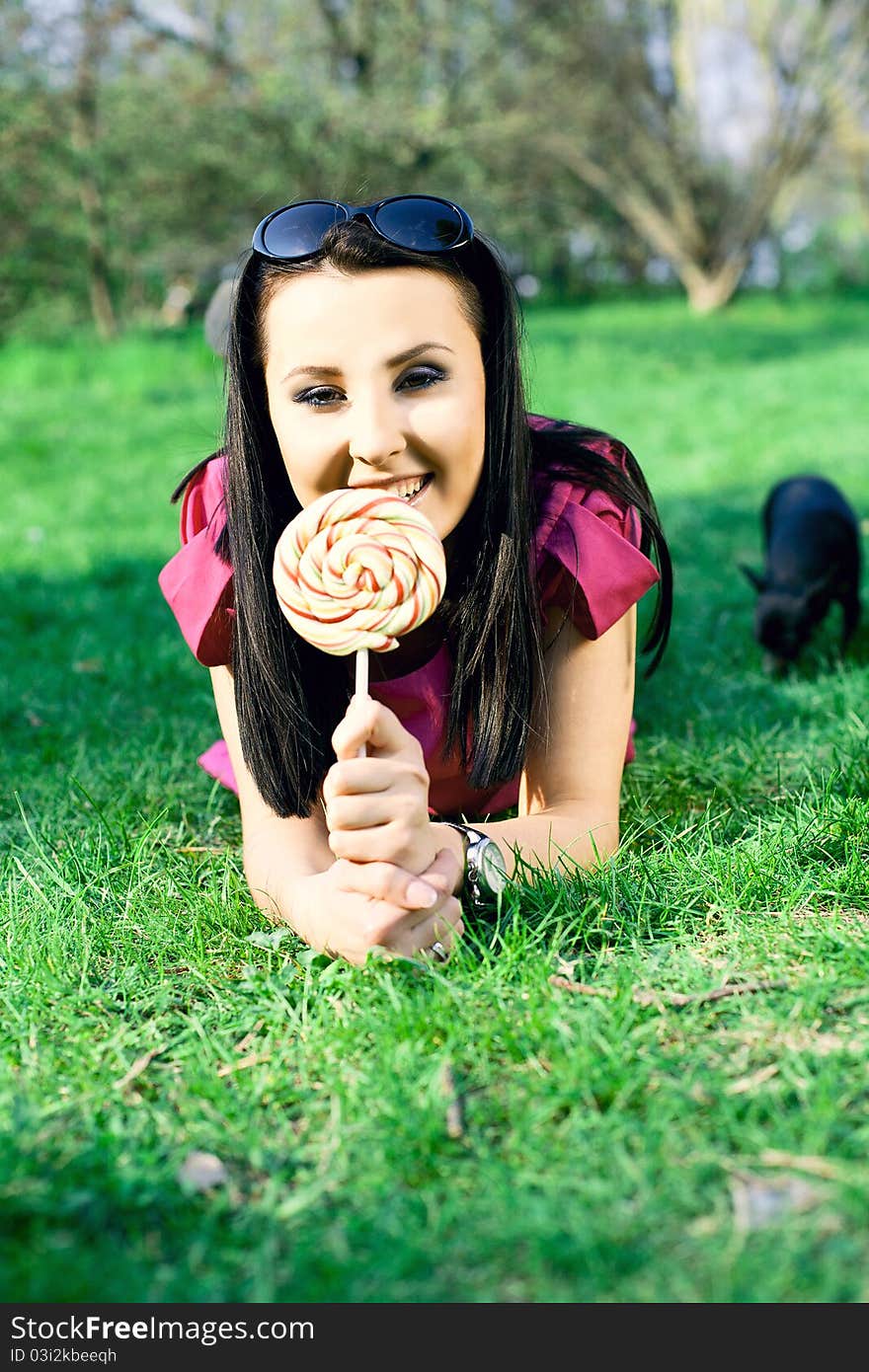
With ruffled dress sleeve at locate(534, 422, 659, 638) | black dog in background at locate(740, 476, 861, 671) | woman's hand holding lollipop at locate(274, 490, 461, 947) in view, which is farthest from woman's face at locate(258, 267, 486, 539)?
black dog in background at locate(740, 476, 861, 671)

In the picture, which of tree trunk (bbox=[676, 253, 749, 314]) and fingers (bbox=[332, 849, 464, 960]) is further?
tree trunk (bbox=[676, 253, 749, 314])

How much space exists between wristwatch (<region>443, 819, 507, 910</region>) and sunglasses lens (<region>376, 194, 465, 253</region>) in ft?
3.25

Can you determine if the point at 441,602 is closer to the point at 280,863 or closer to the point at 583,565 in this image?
the point at 583,565

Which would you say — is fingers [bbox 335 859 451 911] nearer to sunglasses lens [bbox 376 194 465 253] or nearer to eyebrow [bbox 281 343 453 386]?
eyebrow [bbox 281 343 453 386]

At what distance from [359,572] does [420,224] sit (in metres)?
0.62

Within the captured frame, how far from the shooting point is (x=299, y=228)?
7.11ft

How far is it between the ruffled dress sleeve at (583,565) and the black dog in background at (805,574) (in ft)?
A: 5.07

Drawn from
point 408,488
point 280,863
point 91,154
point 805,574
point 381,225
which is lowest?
point 280,863

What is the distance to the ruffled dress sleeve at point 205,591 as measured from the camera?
250 cm

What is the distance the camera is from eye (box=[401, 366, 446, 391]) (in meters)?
2.15

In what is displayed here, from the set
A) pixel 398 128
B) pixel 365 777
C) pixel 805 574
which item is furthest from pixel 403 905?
pixel 398 128

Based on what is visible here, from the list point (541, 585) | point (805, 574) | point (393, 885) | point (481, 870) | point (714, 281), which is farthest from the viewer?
point (714, 281)

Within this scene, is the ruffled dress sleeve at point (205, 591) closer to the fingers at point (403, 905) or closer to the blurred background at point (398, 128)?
the fingers at point (403, 905)

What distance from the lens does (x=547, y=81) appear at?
16.5 m
